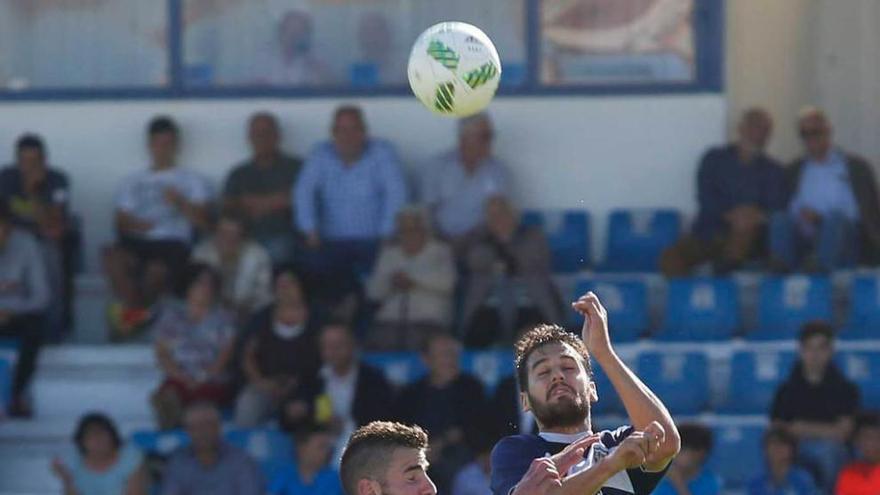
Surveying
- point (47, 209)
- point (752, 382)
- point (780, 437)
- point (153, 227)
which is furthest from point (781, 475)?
point (47, 209)

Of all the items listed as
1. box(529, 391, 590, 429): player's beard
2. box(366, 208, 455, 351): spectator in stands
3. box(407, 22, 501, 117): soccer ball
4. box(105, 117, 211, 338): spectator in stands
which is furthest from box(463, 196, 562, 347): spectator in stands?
box(529, 391, 590, 429): player's beard

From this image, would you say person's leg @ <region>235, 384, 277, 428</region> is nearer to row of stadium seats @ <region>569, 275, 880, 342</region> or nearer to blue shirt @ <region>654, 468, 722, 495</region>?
row of stadium seats @ <region>569, 275, 880, 342</region>

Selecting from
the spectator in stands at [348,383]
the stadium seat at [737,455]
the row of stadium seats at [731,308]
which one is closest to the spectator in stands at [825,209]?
the row of stadium seats at [731,308]

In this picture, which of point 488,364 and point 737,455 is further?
point 488,364

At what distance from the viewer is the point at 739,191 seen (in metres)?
12.6

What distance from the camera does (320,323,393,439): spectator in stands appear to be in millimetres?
11203

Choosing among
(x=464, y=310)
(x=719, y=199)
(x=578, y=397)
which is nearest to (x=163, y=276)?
(x=464, y=310)

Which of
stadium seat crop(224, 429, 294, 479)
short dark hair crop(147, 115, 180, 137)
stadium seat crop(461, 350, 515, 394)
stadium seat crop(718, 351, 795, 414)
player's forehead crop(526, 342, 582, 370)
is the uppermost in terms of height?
short dark hair crop(147, 115, 180, 137)

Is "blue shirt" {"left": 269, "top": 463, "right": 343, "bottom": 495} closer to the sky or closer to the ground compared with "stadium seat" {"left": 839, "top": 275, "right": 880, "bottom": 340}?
closer to the ground

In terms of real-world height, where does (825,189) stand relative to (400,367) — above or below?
above

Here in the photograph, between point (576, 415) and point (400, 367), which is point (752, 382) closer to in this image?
point (400, 367)

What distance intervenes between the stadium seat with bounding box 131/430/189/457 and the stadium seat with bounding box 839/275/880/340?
4.02 metres

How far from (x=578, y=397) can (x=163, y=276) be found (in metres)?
7.32

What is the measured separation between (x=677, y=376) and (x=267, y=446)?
2.42 metres
